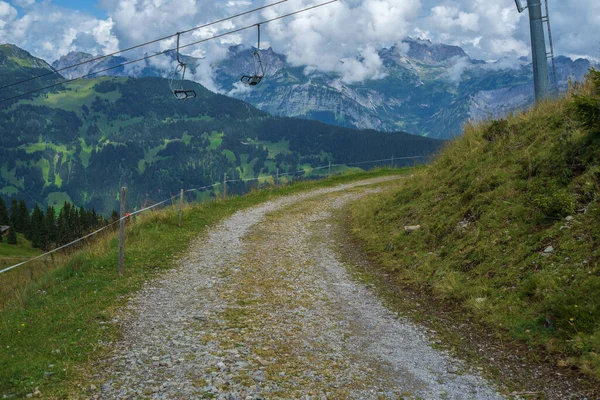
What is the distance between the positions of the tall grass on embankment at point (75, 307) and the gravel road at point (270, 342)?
0.51 metres

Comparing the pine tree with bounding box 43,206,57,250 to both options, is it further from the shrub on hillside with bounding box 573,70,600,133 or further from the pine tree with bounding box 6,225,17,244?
the shrub on hillside with bounding box 573,70,600,133

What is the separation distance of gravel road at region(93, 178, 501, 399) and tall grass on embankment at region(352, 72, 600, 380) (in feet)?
5.98

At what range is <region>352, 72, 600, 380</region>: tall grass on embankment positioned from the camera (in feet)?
30.3

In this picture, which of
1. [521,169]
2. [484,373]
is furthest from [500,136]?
[484,373]

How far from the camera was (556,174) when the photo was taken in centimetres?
1364

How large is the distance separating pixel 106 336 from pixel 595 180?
12302 mm

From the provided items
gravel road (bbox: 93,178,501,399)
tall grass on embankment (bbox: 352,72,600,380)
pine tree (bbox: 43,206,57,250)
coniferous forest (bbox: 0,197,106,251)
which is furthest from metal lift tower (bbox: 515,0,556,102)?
pine tree (bbox: 43,206,57,250)

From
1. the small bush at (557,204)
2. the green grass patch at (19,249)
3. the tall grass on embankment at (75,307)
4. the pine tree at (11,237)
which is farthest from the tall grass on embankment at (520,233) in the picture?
the pine tree at (11,237)

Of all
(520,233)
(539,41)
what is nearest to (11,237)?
(539,41)

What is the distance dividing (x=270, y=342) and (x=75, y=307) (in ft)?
17.4

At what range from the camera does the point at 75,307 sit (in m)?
11.4

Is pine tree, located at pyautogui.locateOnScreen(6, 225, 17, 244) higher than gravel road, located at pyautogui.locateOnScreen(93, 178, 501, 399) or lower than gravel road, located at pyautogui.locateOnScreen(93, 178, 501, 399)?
lower

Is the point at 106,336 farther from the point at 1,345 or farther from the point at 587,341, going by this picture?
the point at 587,341

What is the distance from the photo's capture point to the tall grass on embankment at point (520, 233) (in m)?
9.23
